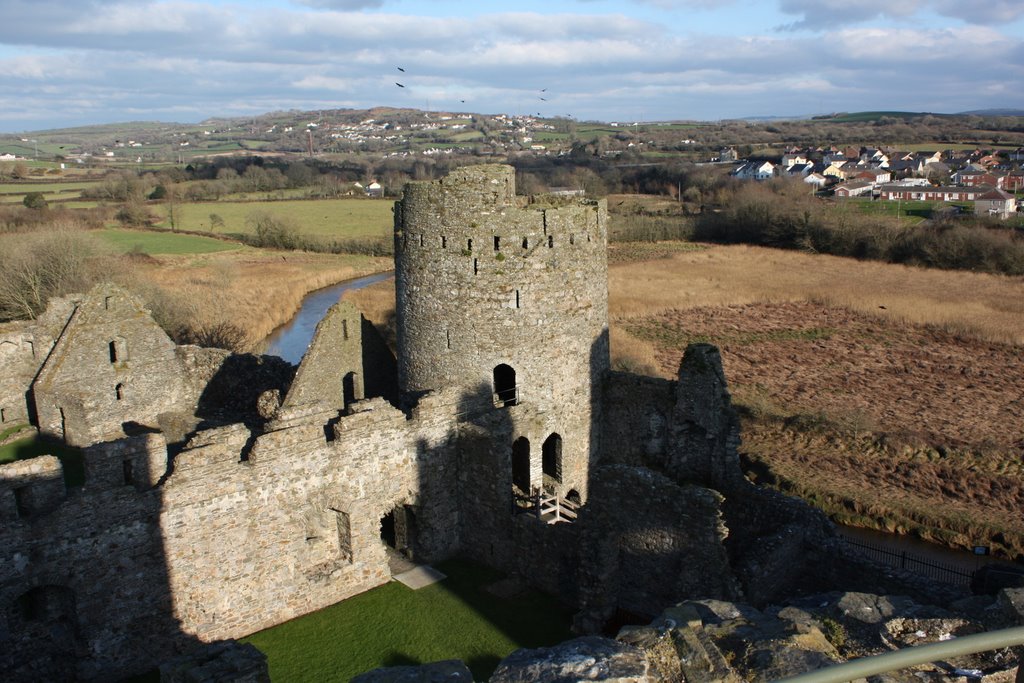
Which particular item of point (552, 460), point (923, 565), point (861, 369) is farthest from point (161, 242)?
point (923, 565)

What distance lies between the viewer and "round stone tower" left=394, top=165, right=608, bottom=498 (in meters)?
14.6

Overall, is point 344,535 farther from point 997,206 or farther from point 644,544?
point 997,206

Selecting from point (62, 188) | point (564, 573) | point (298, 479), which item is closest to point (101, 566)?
Result: point (298, 479)

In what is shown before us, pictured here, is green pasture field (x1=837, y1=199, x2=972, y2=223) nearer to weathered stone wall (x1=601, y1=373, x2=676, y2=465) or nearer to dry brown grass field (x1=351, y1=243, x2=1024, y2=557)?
dry brown grass field (x1=351, y1=243, x2=1024, y2=557)

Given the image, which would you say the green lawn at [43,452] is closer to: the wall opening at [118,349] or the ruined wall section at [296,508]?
the wall opening at [118,349]

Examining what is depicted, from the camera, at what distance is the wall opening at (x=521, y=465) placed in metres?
15.8

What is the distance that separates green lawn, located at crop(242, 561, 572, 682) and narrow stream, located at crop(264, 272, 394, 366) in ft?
54.9

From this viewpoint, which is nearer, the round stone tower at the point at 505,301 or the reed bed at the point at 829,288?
the round stone tower at the point at 505,301

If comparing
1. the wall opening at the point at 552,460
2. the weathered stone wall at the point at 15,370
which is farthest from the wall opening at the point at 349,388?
the weathered stone wall at the point at 15,370

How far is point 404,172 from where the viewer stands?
96.8 m

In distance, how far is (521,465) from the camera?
16.2 m

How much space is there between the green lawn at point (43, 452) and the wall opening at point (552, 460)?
9123 mm

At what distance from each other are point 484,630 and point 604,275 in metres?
6.54

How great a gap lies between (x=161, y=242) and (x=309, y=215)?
19.2 m
